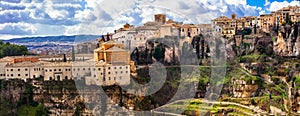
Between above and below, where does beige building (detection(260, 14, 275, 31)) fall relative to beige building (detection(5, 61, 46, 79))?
above

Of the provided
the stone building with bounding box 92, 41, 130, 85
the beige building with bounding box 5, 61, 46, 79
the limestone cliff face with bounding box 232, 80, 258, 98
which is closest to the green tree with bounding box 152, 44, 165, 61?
the stone building with bounding box 92, 41, 130, 85

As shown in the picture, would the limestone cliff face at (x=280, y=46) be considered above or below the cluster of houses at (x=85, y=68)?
above

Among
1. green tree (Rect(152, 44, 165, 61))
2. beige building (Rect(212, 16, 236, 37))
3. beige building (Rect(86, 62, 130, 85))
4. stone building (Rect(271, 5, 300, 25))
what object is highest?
stone building (Rect(271, 5, 300, 25))

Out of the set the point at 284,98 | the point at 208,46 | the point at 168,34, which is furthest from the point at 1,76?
the point at 284,98

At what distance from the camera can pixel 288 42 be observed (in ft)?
73.9

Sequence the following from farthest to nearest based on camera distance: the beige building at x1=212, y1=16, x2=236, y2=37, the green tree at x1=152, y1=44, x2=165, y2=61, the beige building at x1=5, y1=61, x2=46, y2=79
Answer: the beige building at x1=212, y1=16, x2=236, y2=37
the green tree at x1=152, y1=44, x2=165, y2=61
the beige building at x1=5, y1=61, x2=46, y2=79

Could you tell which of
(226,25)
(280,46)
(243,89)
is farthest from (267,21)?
(243,89)

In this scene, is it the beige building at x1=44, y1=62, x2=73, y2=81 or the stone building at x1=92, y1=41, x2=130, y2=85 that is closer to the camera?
the stone building at x1=92, y1=41, x2=130, y2=85

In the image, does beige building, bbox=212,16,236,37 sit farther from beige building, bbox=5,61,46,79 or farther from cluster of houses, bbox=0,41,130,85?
beige building, bbox=5,61,46,79

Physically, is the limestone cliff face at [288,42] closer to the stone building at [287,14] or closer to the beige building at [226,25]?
the stone building at [287,14]

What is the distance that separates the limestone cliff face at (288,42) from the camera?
22.2 metres

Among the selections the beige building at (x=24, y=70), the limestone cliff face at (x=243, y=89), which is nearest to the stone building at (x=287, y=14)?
the limestone cliff face at (x=243, y=89)

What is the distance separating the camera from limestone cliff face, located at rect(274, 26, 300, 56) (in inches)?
875

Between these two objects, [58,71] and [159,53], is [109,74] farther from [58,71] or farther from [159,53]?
[159,53]
